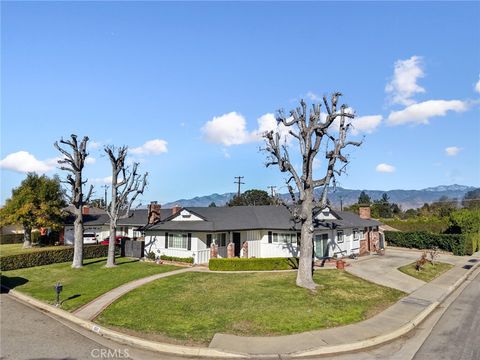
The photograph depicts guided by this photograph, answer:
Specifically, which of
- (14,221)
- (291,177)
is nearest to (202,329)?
(291,177)

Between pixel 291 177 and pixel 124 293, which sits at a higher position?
pixel 291 177

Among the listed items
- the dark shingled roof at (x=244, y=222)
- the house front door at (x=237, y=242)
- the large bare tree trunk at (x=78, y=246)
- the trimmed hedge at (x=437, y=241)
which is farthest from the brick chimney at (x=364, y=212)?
the large bare tree trunk at (x=78, y=246)

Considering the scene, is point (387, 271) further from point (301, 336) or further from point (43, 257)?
point (43, 257)

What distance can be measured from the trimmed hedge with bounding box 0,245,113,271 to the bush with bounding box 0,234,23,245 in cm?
2836

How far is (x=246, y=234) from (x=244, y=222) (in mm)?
1109

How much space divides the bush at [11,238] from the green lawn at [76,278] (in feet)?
101

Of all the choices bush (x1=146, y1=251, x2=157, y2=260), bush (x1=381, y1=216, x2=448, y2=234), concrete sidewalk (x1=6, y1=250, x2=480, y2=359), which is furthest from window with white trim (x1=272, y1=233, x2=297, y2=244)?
bush (x1=381, y1=216, x2=448, y2=234)

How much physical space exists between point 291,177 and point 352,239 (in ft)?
51.0

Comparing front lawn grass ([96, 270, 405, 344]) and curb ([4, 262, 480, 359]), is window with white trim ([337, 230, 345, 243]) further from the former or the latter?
curb ([4, 262, 480, 359])

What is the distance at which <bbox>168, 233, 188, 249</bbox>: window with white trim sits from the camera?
3054 centimetres

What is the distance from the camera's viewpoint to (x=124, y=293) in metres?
19.1

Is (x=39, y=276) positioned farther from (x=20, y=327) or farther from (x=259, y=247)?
(x=259, y=247)

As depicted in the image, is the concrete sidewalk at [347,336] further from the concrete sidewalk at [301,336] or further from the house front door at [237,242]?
the house front door at [237,242]

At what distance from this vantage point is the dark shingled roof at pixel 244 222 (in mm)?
30109
